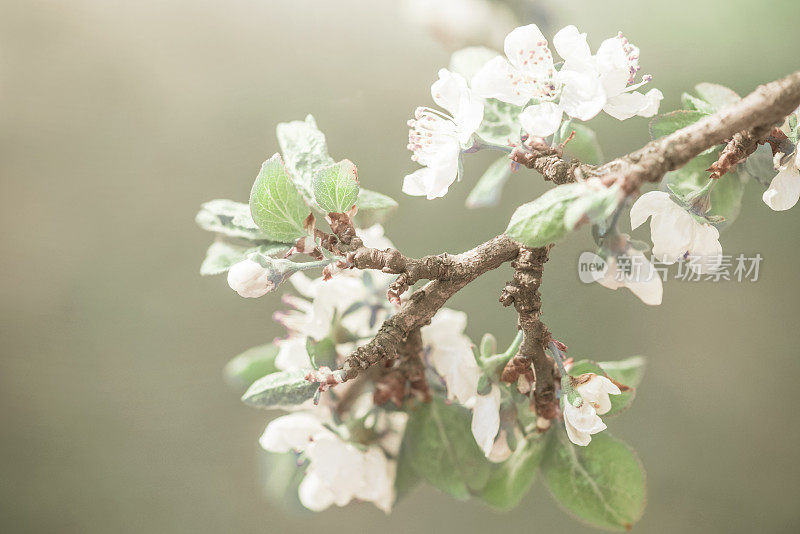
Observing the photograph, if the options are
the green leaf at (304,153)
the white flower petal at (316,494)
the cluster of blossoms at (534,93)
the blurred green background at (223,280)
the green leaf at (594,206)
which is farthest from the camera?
the blurred green background at (223,280)

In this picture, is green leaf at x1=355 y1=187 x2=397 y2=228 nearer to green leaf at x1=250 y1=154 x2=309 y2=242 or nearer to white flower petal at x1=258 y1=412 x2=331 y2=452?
green leaf at x1=250 y1=154 x2=309 y2=242

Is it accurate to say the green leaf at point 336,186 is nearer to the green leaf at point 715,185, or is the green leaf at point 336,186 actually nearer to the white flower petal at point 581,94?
the white flower petal at point 581,94

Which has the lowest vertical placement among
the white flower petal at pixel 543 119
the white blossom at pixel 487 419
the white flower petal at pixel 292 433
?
the white blossom at pixel 487 419

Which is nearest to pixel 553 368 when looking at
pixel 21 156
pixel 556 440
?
pixel 556 440

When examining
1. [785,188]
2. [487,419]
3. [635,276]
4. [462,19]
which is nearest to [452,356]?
[487,419]

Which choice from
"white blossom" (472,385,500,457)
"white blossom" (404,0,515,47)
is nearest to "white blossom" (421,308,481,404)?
"white blossom" (472,385,500,457)

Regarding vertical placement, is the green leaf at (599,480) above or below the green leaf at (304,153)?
below

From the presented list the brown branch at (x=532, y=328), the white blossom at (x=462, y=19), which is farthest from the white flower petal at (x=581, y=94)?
the white blossom at (x=462, y=19)

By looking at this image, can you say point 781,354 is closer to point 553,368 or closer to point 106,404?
point 553,368

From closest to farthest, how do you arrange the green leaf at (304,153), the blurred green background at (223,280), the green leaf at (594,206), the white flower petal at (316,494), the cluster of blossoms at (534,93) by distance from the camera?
the green leaf at (594,206)
the cluster of blossoms at (534,93)
the green leaf at (304,153)
the white flower petal at (316,494)
the blurred green background at (223,280)
